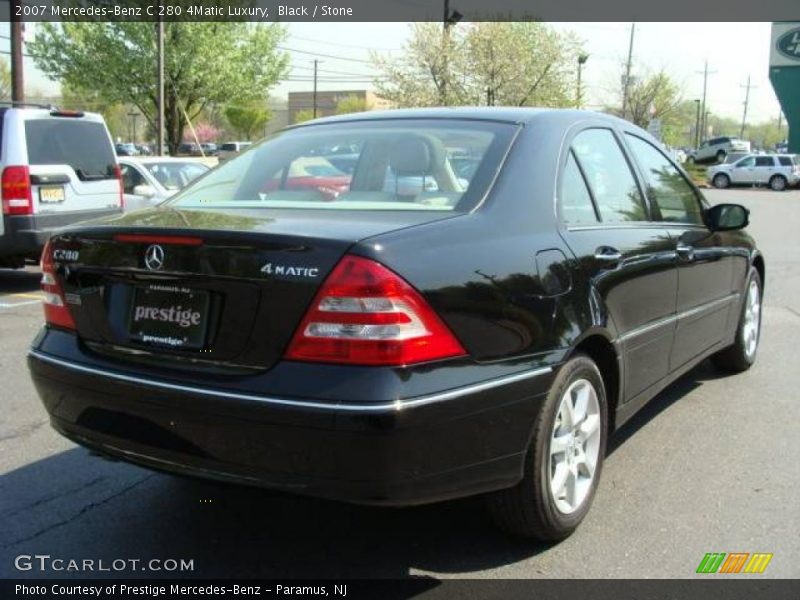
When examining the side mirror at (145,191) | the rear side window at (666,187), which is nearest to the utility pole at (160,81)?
the side mirror at (145,191)

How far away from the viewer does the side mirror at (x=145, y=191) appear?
1078cm

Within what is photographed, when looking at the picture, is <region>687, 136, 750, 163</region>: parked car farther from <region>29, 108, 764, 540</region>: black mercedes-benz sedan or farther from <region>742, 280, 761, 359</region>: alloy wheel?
<region>29, 108, 764, 540</region>: black mercedes-benz sedan

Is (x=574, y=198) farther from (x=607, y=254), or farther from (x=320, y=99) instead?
(x=320, y=99)

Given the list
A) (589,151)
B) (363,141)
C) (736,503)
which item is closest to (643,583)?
(736,503)

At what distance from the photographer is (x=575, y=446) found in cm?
320

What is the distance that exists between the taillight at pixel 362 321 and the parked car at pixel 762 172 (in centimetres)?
4268

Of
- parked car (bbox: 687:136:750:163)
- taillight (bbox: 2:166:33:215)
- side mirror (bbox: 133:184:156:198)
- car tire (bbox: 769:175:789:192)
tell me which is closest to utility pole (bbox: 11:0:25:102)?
side mirror (bbox: 133:184:156:198)

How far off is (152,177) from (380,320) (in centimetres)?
998

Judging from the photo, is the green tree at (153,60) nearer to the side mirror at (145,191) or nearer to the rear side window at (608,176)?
the side mirror at (145,191)

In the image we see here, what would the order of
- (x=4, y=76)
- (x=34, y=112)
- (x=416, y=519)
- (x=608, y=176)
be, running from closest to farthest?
(x=416, y=519) < (x=608, y=176) < (x=34, y=112) < (x=4, y=76)

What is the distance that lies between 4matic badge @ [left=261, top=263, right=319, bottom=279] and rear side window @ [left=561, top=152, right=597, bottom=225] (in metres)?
1.20

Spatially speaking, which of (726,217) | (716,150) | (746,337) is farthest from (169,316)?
(716,150)

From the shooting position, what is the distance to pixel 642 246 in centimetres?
375

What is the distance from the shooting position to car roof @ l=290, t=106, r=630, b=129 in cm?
350
